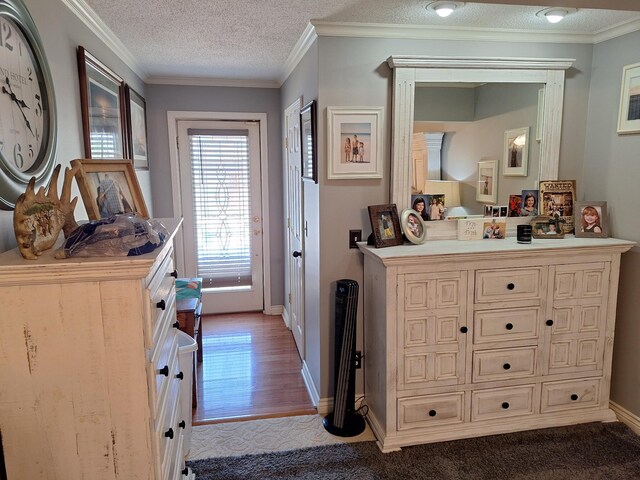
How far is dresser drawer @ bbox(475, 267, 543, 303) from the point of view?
2.41m

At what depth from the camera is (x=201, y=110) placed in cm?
420

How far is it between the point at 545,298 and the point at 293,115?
2.24 metres

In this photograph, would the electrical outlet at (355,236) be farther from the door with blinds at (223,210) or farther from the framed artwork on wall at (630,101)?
the door with blinds at (223,210)

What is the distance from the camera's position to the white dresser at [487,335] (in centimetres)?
237

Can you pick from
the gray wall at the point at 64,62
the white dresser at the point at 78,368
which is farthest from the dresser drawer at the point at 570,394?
the gray wall at the point at 64,62

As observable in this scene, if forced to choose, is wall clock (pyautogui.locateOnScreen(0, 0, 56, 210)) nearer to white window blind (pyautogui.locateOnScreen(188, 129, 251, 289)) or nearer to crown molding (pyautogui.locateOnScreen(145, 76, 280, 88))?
crown molding (pyautogui.locateOnScreen(145, 76, 280, 88))

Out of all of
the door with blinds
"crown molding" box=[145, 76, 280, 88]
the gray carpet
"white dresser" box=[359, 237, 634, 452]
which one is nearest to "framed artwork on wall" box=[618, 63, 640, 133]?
"white dresser" box=[359, 237, 634, 452]

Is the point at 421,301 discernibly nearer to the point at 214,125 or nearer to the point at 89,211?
the point at 89,211

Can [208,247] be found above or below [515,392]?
above

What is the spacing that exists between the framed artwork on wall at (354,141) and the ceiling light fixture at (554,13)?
953 mm

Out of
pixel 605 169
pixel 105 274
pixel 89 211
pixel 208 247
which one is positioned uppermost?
pixel 605 169

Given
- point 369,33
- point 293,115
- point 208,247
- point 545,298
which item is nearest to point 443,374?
point 545,298

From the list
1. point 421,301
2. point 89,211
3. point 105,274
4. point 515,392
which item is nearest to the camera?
point 105,274

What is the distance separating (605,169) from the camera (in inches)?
106
